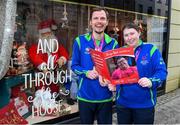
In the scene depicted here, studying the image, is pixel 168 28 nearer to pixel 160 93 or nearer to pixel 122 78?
pixel 160 93

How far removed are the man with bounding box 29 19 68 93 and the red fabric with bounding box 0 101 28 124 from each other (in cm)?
71

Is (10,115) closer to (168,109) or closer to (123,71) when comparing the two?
(123,71)

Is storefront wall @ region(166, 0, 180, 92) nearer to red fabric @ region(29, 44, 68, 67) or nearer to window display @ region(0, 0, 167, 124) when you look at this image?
window display @ region(0, 0, 167, 124)

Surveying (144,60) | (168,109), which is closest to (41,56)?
(144,60)

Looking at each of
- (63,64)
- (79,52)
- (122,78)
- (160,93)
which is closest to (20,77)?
(63,64)

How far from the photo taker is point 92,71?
3.57m

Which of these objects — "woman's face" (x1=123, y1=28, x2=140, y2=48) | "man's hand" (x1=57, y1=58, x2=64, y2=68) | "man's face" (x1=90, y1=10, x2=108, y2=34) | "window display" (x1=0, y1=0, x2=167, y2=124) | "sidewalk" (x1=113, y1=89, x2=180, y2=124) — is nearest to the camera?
"woman's face" (x1=123, y1=28, x2=140, y2=48)

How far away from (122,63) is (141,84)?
0.83 feet

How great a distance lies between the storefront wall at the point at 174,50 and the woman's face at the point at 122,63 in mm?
6018

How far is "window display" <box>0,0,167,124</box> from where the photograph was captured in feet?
17.0

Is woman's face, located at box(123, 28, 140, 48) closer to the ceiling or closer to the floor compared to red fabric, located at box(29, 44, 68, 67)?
closer to the ceiling

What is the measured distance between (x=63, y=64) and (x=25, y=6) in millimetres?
1146

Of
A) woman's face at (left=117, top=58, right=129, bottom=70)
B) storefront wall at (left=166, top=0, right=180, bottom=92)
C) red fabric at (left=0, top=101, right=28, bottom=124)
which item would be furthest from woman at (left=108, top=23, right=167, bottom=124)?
storefront wall at (left=166, top=0, right=180, bottom=92)

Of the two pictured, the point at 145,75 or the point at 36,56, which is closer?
the point at 145,75
